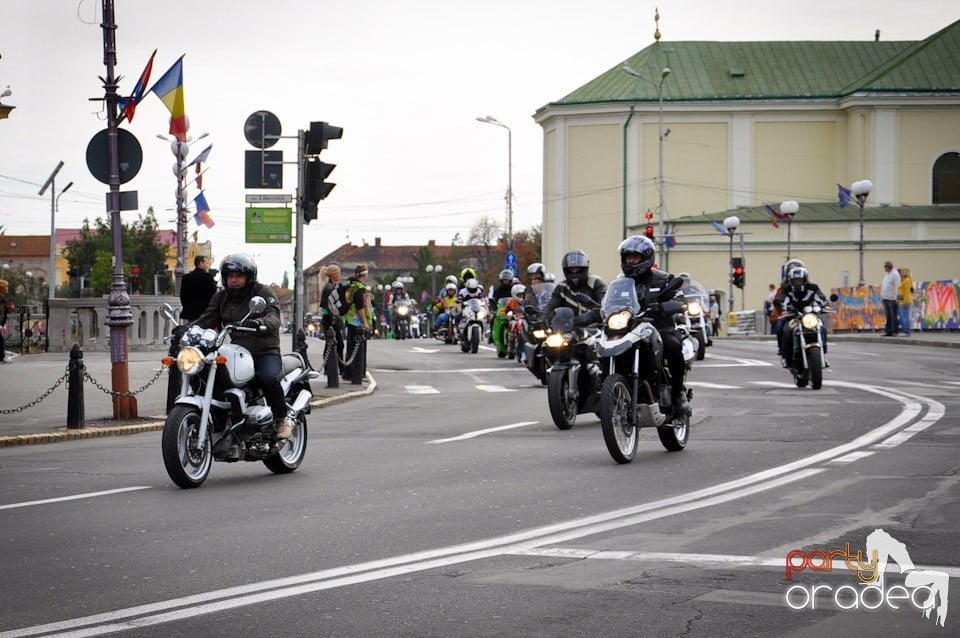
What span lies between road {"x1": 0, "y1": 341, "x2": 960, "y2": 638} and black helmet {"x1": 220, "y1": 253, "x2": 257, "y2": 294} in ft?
5.10

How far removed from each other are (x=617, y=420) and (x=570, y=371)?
4002 millimetres

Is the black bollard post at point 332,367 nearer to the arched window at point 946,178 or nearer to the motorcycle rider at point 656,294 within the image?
the motorcycle rider at point 656,294

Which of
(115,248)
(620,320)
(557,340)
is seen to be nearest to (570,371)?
(557,340)

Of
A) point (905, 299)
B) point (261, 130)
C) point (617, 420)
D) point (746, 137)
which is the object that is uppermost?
point (746, 137)

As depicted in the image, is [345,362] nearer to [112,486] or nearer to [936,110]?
[112,486]

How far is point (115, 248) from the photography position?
58.5ft

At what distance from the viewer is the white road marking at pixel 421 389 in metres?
23.7

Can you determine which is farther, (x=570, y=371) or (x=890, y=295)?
(x=890, y=295)

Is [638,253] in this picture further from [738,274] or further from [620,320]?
[738,274]

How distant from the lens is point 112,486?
1116cm

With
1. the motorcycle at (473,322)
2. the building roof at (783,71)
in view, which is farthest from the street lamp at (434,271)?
the motorcycle at (473,322)

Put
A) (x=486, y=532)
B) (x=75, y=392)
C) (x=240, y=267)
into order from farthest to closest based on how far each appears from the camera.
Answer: (x=75, y=392) → (x=240, y=267) → (x=486, y=532)

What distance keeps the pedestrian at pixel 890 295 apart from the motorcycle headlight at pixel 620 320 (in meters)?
30.2

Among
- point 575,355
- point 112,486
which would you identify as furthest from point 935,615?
point 575,355
